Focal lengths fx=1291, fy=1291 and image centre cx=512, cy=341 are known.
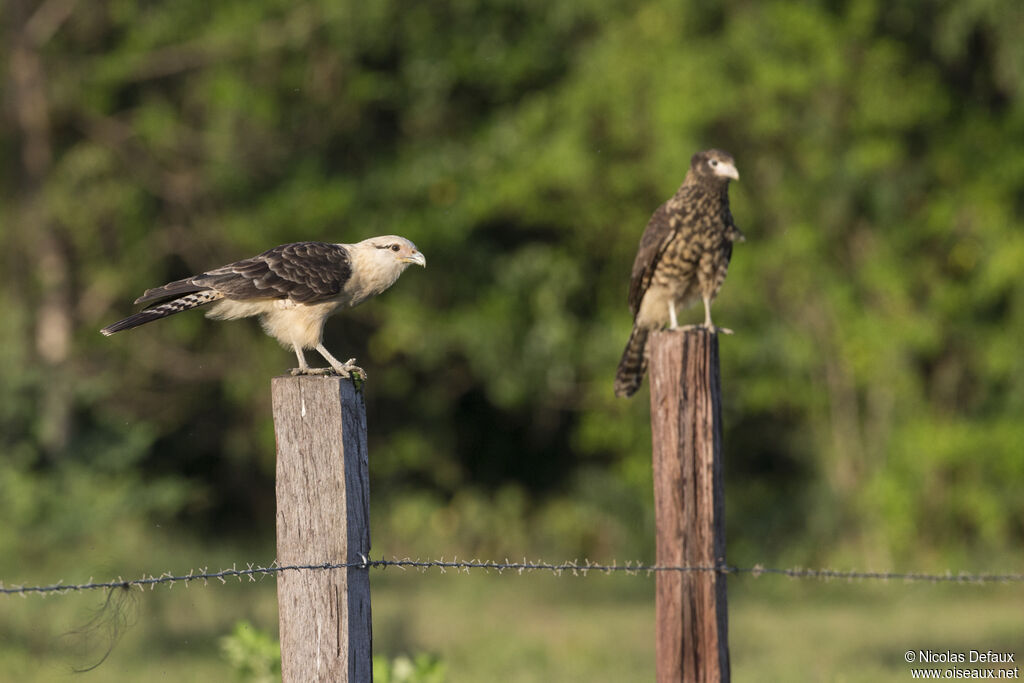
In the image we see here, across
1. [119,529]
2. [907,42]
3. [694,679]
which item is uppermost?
[907,42]

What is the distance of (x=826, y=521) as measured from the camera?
13086 mm

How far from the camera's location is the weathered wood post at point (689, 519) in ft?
11.7

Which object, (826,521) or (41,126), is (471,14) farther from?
(826,521)

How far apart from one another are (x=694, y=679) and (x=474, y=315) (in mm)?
10276

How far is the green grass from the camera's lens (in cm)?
809

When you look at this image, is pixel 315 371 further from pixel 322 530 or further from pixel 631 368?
pixel 631 368

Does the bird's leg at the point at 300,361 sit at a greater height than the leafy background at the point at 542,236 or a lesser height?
lesser

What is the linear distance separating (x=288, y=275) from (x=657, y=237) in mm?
2438

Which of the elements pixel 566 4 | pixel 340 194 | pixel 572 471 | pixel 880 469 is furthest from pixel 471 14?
pixel 880 469

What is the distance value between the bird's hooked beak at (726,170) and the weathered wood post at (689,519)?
2532mm

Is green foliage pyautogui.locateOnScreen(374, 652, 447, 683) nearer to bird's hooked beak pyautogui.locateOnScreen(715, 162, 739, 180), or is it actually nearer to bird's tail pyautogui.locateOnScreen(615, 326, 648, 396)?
bird's tail pyautogui.locateOnScreen(615, 326, 648, 396)

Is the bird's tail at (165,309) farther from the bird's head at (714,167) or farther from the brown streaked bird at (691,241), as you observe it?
the bird's head at (714,167)

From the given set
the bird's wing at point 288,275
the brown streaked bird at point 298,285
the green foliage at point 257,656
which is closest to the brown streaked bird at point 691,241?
the brown streaked bird at point 298,285

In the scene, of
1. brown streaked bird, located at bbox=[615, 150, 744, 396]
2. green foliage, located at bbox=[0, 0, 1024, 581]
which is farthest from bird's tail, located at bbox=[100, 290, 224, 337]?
green foliage, located at bbox=[0, 0, 1024, 581]
